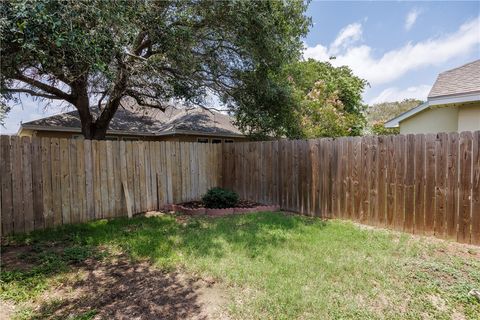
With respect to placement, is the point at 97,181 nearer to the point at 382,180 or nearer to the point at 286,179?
the point at 286,179

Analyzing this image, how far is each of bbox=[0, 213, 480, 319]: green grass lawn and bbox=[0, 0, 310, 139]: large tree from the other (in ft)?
9.71

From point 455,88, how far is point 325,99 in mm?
6930

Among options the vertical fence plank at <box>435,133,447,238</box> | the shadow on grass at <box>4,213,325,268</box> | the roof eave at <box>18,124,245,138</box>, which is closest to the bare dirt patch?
the shadow on grass at <box>4,213,325,268</box>

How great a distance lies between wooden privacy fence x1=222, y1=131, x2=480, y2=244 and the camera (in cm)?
453

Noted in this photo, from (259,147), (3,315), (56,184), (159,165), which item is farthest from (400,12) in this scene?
(3,315)

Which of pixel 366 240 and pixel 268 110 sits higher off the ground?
pixel 268 110

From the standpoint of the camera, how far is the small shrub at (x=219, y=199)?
735cm

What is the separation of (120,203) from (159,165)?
1.43m

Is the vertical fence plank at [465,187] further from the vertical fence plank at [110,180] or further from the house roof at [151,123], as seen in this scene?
the house roof at [151,123]

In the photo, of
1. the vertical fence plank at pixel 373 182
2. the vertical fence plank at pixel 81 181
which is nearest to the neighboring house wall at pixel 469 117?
the vertical fence plank at pixel 373 182

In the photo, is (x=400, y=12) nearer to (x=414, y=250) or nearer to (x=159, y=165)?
(x=414, y=250)

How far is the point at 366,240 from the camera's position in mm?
4734

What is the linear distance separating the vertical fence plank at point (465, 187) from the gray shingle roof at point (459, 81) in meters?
2.88

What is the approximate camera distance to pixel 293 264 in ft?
12.3
